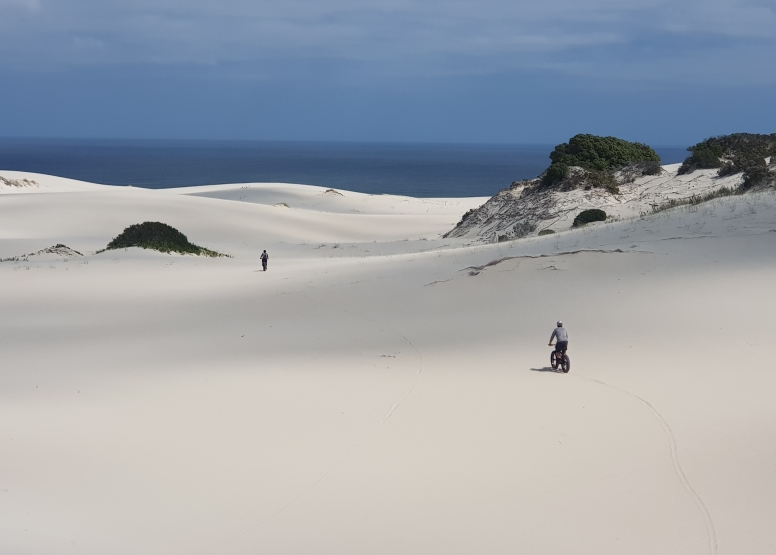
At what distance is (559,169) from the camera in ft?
96.2

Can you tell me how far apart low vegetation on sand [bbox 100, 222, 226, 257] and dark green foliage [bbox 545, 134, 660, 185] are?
44.8 ft

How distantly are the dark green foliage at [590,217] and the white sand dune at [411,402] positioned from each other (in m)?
4.63

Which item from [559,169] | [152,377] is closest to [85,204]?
[559,169]

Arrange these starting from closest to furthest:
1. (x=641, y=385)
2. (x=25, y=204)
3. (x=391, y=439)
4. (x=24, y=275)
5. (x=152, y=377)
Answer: (x=391, y=439)
(x=641, y=385)
(x=152, y=377)
(x=24, y=275)
(x=25, y=204)

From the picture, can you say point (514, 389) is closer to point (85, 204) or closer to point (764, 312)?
point (764, 312)

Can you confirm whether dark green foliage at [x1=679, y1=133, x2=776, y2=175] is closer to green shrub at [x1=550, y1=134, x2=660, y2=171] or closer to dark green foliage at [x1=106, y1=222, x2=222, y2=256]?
green shrub at [x1=550, y1=134, x2=660, y2=171]

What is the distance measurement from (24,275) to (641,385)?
50.7ft

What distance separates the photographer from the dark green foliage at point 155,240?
2421cm

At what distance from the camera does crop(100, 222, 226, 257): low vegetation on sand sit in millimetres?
24188

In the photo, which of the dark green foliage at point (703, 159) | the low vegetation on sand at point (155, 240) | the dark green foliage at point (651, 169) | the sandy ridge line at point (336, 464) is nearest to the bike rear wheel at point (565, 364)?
the sandy ridge line at point (336, 464)

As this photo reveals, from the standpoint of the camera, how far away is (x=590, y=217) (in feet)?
77.9

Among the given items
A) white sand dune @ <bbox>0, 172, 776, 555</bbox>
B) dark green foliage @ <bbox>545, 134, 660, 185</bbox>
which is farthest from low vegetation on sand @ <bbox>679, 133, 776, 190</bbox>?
white sand dune @ <bbox>0, 172, 776, 555</bbox>

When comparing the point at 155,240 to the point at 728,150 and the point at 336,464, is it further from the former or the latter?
the point at 728,150

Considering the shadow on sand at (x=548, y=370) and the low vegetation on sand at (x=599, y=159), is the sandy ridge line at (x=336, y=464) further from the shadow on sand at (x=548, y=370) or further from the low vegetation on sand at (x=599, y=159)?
the low vegetation on sand at (x=599, y=159)
